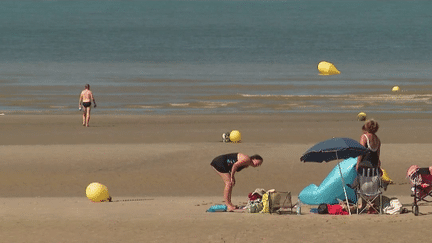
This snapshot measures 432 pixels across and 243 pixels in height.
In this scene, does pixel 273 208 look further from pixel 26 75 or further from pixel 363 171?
pixel 26 75

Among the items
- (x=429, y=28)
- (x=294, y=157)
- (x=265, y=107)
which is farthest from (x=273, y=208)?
(x=429, y=28)

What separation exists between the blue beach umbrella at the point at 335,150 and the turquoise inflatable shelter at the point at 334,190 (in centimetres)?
17

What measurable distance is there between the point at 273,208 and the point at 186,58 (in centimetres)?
6684

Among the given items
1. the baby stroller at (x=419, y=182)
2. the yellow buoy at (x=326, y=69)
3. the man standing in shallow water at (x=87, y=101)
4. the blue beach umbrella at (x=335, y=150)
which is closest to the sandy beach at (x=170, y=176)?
the baby stroller at (x=419, y=182)

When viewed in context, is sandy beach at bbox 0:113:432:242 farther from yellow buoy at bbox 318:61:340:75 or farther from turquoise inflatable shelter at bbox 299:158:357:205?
yellow buoy at bbox 318:61:340:75

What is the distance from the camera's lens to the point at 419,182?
45.2 ft

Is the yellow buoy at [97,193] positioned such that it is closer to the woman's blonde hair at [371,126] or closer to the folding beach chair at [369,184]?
the folding beach chair at [369,184]

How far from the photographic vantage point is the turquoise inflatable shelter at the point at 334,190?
14.5 metres

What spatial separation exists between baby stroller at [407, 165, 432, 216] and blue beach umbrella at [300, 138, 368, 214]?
0.82 metres

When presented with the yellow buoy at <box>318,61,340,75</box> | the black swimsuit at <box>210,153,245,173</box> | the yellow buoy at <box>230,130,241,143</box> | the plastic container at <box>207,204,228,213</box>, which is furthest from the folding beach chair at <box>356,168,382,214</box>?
the yellow buoy at <box>318,61,340,75</box>

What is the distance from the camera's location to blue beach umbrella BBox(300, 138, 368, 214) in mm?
13664

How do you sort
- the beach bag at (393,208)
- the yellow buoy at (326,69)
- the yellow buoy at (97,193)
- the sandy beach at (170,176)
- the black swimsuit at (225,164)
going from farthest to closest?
the yellow buoy at (326,69), the yellow buoy at (97,193), the black swimsuit at (225,164), the beach bag at (393,208), the sandy beach at (170,176)

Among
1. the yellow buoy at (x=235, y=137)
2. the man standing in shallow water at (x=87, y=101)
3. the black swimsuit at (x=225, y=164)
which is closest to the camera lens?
the black swimsuit at (x=225, y=164)

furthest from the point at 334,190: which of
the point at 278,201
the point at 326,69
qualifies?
the point at 326,69
